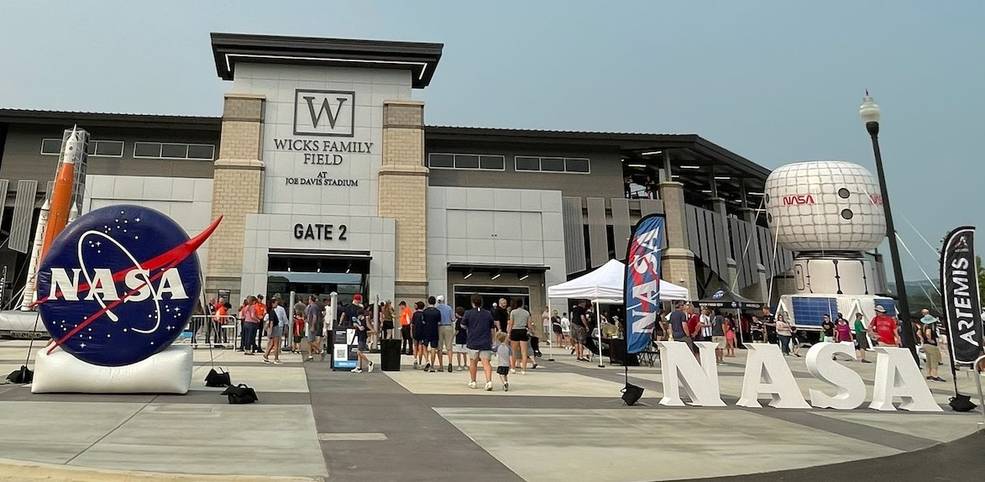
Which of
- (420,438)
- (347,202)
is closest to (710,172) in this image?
(347,202)

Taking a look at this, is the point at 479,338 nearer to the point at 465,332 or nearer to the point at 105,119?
the point at 465,332

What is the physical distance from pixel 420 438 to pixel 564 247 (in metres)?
28.6

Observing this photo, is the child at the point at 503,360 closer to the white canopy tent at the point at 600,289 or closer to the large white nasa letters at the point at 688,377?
the large white nasa letters at the point at 688,377

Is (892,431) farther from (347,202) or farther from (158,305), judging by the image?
(347,202)

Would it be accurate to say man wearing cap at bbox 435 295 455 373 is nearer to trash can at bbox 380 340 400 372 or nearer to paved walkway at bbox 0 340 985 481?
trash can at bbox 380 340 400 372

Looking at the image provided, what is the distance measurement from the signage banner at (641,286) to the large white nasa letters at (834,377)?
2.60 meters

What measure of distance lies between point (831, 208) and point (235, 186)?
3437 cm

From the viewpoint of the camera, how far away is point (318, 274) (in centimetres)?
3197

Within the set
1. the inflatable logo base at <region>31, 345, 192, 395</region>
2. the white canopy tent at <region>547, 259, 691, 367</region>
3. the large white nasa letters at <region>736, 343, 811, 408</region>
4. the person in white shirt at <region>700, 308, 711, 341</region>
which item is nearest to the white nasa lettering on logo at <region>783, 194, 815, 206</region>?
the person in white shirt at <region>700, 308, 711, 341</region>

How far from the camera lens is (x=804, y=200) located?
3709 centimetres

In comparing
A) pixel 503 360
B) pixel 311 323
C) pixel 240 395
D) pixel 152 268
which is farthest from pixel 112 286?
pixel 311 323

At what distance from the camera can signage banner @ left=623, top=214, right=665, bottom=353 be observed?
405 inches

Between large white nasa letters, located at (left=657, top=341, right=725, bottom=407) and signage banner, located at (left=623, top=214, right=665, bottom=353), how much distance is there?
754mm

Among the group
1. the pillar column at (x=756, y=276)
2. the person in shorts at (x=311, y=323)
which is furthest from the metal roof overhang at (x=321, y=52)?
the pillar column at (x=756, y=276)
